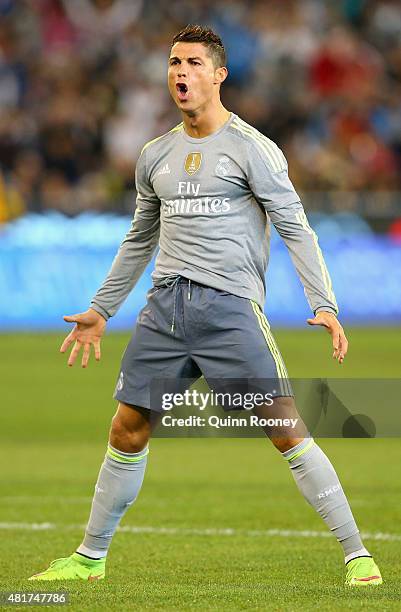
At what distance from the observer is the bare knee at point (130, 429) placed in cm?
601

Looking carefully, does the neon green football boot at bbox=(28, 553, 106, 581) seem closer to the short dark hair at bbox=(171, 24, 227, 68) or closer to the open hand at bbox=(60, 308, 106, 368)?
the open hand at bbox=(60, 308, 106, 368)

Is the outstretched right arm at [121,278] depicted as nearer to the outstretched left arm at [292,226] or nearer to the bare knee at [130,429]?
the bare knee at [130,429]

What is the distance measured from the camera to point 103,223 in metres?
19.3

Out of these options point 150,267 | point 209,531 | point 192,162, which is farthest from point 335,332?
point 150,267

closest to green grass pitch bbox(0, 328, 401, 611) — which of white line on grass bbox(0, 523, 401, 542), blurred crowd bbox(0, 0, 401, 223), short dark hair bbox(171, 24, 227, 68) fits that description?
white line on grass bbox(0, 523, 401, 542)

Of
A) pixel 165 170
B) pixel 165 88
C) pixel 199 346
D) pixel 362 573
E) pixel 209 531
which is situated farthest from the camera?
pixel 165 88

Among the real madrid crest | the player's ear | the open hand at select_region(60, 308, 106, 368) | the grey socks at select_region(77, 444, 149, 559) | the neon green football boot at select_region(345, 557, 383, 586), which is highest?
the player's ear

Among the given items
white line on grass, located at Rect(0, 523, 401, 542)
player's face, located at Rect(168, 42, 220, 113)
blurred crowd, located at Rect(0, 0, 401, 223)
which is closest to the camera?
player's face, located at Rect(168, 42, 220, 113)

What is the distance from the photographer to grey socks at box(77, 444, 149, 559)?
20.1 ft

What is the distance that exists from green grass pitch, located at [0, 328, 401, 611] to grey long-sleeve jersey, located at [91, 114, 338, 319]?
1.27 meters

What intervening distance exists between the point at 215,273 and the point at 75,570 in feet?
4.77

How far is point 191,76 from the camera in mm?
5922

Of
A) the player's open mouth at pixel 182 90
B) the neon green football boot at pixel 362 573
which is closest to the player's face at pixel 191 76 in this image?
the player's open mouth at pixel 182 90

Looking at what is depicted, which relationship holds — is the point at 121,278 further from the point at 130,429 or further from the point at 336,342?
the point at 336,342
